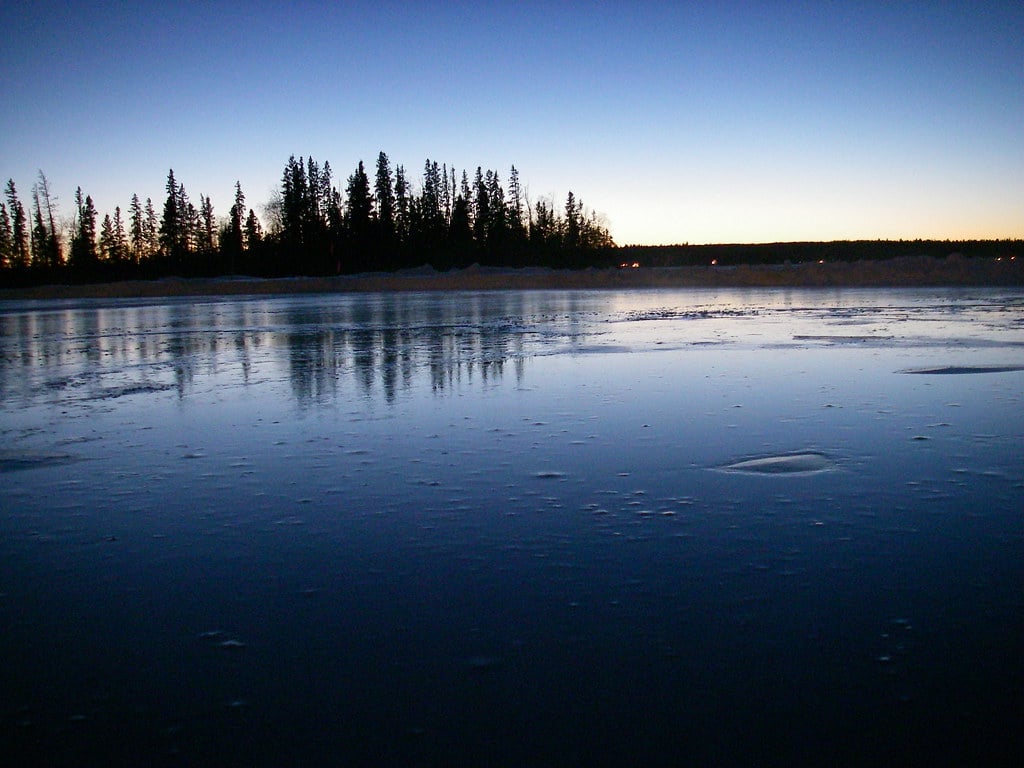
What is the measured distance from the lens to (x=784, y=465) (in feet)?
19.1

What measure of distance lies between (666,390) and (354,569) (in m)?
5.81

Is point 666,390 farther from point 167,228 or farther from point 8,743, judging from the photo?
point 167,228

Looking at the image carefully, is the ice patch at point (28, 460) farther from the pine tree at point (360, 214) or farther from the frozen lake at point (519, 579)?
the pine tree at point (360, 214)

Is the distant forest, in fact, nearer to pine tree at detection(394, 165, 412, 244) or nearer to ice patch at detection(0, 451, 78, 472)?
pine tree at detection(394, 165, 412, 244)

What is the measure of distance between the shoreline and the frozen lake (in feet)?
122

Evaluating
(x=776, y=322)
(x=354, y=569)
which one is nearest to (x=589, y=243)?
(x=776, y=322)

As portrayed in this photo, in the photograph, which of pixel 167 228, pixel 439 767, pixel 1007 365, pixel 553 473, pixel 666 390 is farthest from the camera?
pixel 167 228

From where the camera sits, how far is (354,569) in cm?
405

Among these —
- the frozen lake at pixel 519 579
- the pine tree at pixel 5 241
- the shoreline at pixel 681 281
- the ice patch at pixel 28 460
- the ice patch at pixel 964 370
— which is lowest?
the frozen lake at pixel 519 579

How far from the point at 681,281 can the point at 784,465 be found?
4557cm

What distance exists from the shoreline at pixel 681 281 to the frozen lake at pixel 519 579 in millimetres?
37055

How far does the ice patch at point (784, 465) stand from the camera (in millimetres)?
5680

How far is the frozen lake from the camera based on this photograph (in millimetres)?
2686

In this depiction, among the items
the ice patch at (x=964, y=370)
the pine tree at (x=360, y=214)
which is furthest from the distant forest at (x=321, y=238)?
the ice patch at (x=964, y=370)
